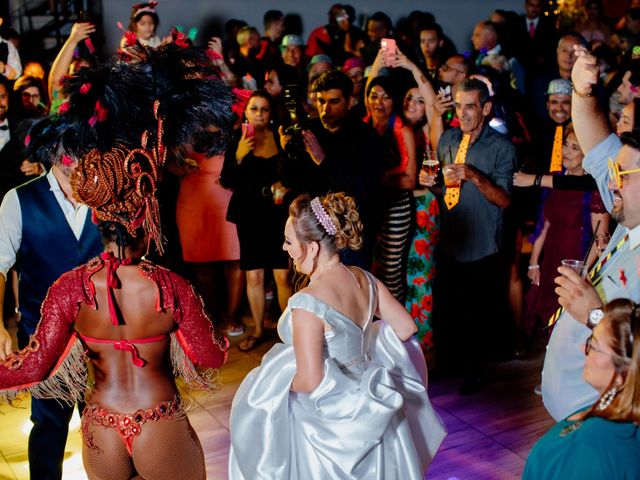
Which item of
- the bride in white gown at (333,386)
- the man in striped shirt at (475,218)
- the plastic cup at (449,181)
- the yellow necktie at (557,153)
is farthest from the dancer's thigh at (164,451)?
A: the yellow necktie at (557,153)

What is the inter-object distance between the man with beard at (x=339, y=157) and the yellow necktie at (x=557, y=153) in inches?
43.3

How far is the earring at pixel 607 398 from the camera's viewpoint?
1928 mm

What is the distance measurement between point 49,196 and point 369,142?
6.70 ft

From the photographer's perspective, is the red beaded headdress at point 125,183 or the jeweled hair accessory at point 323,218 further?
the jeweled hair accessory at point 323,218

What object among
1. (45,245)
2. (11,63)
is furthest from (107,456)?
(11,63)

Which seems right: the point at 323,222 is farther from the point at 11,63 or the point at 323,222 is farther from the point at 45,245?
the point at 11,63

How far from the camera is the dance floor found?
3.87m

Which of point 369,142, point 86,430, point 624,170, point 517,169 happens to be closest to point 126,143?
point 86,430

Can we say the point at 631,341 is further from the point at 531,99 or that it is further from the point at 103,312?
the point at 531,99

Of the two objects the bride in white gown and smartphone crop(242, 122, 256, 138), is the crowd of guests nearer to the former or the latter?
smartphone crop(242, 122, 256, 138)

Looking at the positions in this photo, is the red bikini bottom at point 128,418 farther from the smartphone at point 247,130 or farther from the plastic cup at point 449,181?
the smartphone at point 247,130

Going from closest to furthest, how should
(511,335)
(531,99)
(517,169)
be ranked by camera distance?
(517,169) → (511,335) → (531,99)

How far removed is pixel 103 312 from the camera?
102 inches

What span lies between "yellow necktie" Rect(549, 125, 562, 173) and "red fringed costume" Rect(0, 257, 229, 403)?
9.69 ft
